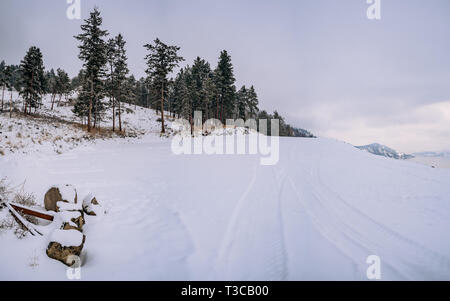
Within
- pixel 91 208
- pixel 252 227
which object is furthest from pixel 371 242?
pixel 91 208

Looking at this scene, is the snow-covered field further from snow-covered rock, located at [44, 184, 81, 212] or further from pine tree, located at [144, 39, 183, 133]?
pine tree, located at [144, 39, 183, 133]

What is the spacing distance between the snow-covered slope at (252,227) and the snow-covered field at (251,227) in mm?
21

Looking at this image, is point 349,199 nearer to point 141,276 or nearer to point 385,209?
point 385,209

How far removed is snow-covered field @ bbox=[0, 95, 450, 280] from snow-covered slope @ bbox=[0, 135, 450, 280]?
0.07ft

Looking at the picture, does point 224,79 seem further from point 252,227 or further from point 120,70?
point 252,227

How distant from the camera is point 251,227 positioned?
414 centimetres

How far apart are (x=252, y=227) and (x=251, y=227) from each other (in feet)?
0.07

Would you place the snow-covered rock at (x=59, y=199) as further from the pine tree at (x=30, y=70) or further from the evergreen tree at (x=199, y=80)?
the pine tree at (x=30, y=70)

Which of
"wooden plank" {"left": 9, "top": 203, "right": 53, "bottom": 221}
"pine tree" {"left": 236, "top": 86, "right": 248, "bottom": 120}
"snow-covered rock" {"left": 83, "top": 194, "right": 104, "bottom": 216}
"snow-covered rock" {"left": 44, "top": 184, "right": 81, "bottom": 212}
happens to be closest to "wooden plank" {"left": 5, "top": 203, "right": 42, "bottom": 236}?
"wooden plank" {"left": 9, "top": 203, "right": 53, "bottom": 221}

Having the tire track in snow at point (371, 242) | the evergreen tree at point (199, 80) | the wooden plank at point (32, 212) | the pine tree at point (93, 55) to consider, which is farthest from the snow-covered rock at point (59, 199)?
the evergreen tree at point (199, 80)

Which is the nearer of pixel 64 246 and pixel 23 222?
pixel 64 246

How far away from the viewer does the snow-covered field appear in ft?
9.59
